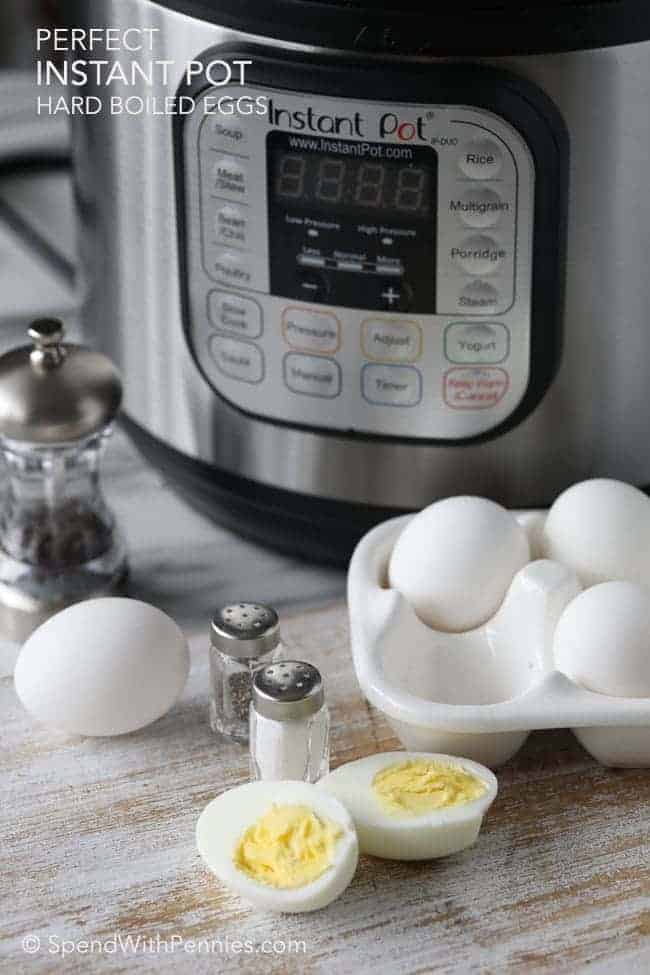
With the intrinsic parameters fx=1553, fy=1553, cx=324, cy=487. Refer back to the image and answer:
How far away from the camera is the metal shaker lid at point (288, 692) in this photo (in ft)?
2.72

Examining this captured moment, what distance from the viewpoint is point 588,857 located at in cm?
82

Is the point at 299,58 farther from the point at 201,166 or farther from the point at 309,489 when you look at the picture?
the point at 309,489

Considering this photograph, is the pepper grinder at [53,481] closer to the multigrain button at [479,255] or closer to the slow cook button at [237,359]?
the slow cook button at [237,359]

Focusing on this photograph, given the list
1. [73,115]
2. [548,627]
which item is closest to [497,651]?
[548,627]

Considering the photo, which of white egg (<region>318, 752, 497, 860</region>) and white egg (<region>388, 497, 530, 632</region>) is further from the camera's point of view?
white egg (<region>388, 497, 530, 632</region>)

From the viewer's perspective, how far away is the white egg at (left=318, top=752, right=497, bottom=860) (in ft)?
2.61

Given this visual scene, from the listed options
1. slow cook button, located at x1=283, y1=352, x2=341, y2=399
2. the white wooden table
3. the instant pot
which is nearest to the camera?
the white wooden table

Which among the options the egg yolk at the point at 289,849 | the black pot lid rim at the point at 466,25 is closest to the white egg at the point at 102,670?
the egg yolk at the point at 289,849

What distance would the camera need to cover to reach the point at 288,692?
831 millimetres

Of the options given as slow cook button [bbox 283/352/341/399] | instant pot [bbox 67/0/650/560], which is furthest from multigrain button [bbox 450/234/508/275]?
slow cook button [bbox 283/352/341/399]

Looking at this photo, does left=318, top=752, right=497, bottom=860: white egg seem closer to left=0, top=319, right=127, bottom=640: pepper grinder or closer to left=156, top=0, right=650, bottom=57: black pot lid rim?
left=0, top=319, right=127, bottom=640: pepper grinder

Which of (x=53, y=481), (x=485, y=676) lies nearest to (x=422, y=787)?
(x=485, y=676)

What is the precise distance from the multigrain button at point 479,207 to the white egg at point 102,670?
0.97 feet

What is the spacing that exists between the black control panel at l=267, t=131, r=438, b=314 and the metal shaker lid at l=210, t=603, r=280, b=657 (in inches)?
7.9
